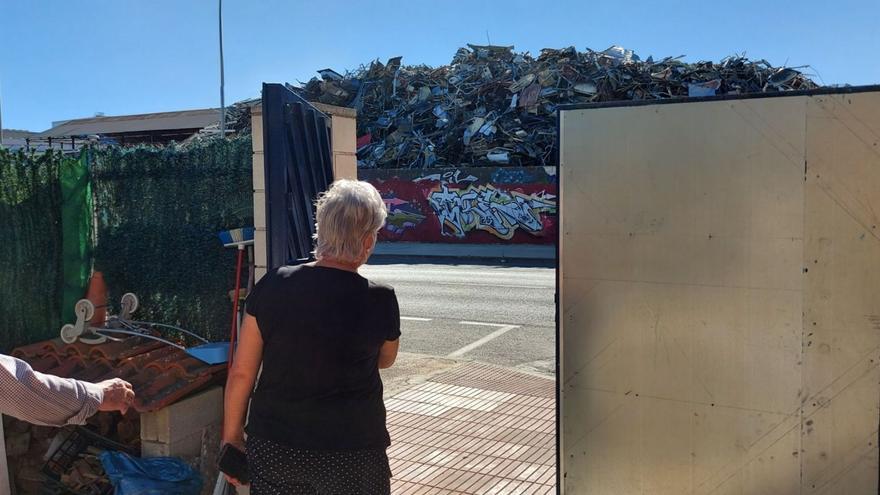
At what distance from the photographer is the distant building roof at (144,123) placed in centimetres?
3719

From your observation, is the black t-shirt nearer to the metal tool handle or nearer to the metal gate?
the metal gate

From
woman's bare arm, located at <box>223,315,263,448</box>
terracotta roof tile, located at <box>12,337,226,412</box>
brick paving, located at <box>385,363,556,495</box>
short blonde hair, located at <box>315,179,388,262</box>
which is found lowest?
brick paving, located at <box>385,363,556,495</box>

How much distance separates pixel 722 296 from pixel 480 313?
810 centimetres

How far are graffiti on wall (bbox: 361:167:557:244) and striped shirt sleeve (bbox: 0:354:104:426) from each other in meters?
20.0

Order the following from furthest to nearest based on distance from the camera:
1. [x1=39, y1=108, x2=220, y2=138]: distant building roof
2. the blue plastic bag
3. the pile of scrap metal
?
[x1=39, y1=108, x2=220, y2=138]: distant building roof
the pile of scrap metal
the blue plastic bag

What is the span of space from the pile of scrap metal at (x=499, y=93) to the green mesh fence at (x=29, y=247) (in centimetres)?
2140

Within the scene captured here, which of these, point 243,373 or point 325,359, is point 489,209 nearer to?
point 243,373

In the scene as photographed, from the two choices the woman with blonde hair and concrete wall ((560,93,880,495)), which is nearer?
the woman with blonde hair

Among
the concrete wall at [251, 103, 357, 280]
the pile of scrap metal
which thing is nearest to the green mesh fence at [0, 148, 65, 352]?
the concrete wall at [251, 103, 357, 280]

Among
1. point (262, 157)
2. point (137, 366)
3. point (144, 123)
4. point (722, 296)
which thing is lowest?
point (137, 366)

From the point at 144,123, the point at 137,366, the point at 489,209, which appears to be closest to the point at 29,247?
the point at 137,366

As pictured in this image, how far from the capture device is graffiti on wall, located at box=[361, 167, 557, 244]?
22.7 meters

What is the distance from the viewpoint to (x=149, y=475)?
3.98m

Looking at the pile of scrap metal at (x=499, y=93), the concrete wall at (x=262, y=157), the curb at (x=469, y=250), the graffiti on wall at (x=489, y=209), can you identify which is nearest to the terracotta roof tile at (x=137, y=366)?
the concrete wall at (x=262, y=157)
